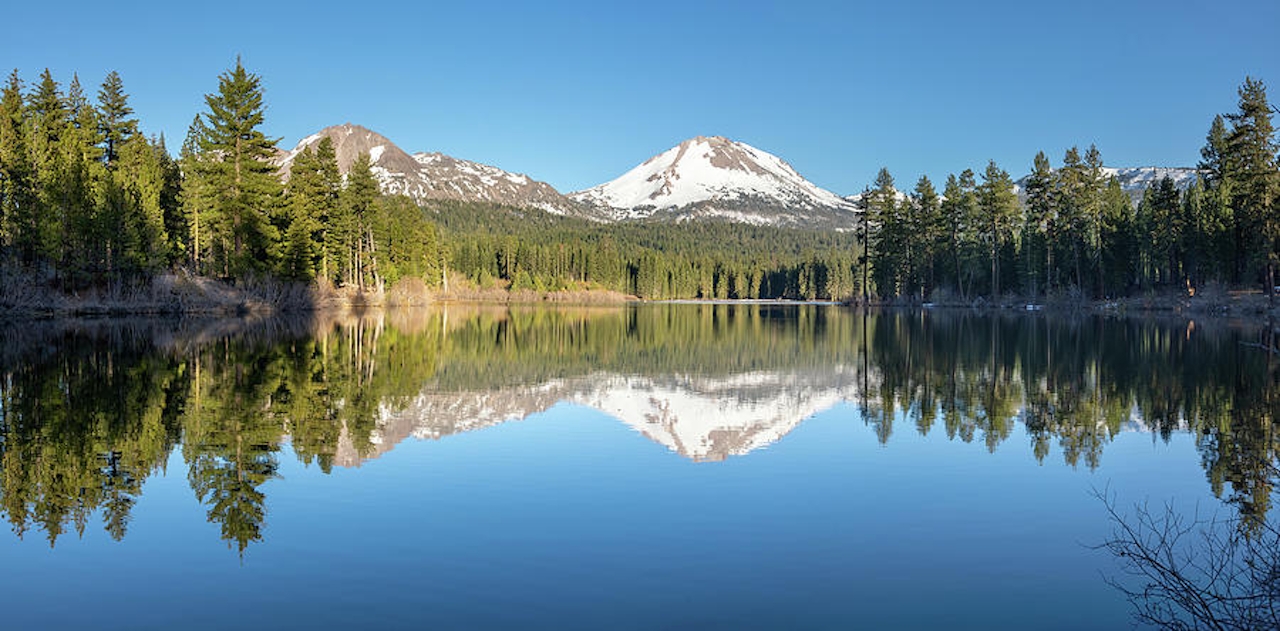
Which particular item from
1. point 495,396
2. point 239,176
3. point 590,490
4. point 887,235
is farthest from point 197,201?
point 887,235

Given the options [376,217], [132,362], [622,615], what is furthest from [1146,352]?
[376,217]

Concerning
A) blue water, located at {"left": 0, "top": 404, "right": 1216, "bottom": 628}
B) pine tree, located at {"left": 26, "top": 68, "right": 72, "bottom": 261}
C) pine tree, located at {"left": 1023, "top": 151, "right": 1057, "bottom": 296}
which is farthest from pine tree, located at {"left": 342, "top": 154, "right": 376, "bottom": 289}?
blue water, located at {"left": 0, "top": 404, "right": 1216, "bottom": 628}

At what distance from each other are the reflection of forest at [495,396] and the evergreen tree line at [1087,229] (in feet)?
94.2

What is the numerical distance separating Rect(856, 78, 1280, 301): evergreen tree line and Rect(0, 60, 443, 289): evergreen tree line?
57.5 meters

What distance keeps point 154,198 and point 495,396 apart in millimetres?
40550

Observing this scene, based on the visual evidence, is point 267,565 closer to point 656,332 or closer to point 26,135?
point 656,332

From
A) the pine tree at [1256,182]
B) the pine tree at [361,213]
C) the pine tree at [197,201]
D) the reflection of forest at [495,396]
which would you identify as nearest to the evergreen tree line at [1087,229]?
the pine tree at [1256,182]

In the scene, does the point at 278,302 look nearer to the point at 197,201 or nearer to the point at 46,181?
the point at 197,201

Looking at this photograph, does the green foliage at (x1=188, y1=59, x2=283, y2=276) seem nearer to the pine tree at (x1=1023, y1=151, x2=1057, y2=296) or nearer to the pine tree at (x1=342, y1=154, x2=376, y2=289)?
the pine tree at (x1=342, y1=154, x2=376, y2=289)

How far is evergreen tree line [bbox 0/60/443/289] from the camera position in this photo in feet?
156

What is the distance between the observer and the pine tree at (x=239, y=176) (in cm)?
5744

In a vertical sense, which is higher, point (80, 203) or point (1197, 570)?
point (80, 203)

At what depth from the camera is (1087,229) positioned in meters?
86.2

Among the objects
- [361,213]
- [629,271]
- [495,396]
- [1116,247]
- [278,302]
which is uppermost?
[361,213]
